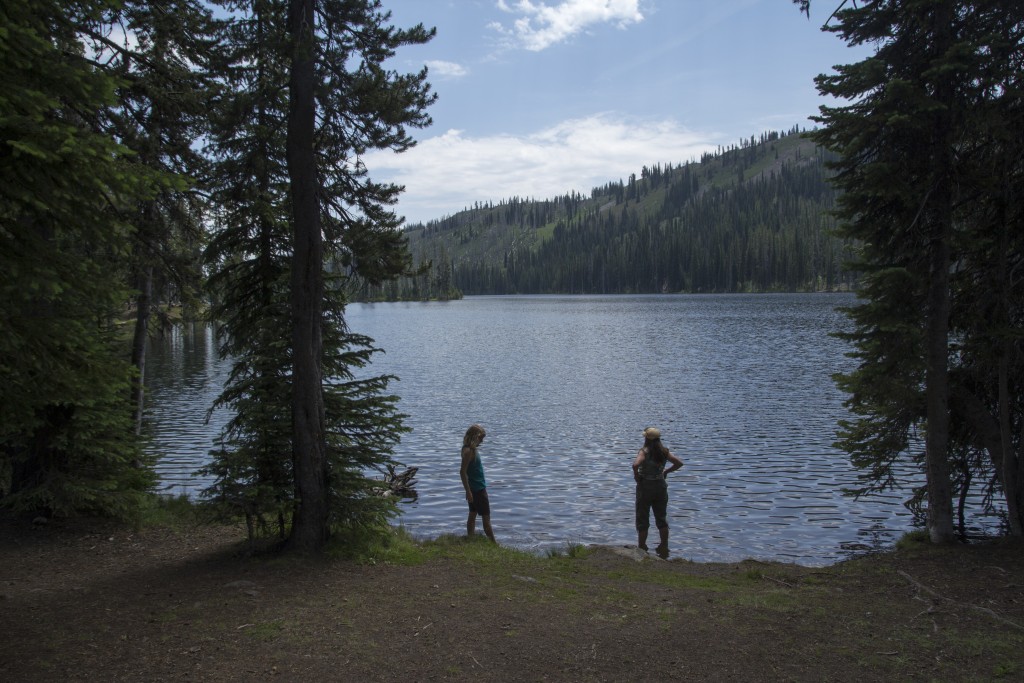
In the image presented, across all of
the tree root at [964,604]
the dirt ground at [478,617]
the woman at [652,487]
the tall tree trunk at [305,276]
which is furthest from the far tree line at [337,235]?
the woman at [652,487]

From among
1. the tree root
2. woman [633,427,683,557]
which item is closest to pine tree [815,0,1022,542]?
the tree root

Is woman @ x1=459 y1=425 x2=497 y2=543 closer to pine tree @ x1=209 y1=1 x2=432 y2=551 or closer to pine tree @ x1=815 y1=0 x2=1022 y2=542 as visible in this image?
pine tree @ x1=209 y1=1 x2=432 y2=551

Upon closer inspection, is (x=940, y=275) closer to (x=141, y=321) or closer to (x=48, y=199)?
(x=48, y=199)

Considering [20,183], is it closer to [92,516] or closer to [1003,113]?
[92,516]

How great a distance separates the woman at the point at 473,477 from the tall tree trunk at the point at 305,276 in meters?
3.51

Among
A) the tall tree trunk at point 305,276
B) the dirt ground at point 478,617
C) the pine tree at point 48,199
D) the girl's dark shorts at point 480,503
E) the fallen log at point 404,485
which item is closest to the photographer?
the pine tree at point 48,199

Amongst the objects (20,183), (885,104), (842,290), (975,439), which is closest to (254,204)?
(20,183)

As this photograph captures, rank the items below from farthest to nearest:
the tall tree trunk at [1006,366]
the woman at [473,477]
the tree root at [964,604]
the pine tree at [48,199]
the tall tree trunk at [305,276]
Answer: the woman at [473,477], the tall tree trunk at [1006,366], the tall tree trunk at [305,276], the tree root at [964,604], the pine tree at [48,199]

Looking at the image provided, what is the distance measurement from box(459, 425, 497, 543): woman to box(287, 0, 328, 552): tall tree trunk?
11.5 feet

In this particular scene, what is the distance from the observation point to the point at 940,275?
1144 centimetres

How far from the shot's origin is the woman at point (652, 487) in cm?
1400

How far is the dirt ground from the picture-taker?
6762 millimetres

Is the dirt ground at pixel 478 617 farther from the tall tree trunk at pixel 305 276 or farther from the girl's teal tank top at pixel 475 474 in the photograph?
the girl's teal tank top at pixel 475 474

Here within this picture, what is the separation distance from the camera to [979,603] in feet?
29.9
